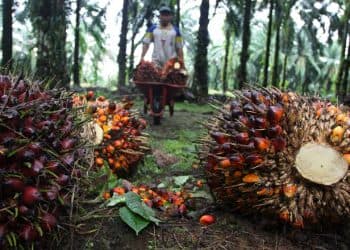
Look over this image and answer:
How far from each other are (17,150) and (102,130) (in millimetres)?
1827

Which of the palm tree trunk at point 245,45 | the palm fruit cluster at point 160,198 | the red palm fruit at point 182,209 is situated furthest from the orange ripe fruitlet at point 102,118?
the palm tree trunk at point 245,45

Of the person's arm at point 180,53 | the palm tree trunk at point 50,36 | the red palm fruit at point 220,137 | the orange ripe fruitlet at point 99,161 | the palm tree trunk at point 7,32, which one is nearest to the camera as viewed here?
the red palm fruit at point 220,137

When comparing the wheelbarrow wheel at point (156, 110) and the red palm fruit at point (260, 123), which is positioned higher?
the red palm fruit at point (260, 123)

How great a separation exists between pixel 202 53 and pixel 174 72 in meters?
7.18

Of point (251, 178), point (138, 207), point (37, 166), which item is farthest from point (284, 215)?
point (37, 166)

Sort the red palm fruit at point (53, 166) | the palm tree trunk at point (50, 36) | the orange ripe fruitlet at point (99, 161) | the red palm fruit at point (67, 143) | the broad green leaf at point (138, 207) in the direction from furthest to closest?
1. the palm tree trunk at point (50, 36)
2. the orange ripe fruitlet at point (99, 161)
3. the broad green leaf at point (138, 207)
4. the red palm fruit at point (67, 143)
5. the red palm fruit at point (53, 166)

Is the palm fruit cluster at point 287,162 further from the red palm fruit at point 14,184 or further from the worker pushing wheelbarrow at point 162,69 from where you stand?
the worker pushing wheelbarrow at point 162,69

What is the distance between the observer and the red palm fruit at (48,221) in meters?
2.07

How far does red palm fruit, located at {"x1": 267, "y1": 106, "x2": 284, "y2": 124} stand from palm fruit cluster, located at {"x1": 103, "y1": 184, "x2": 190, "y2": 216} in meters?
0.77

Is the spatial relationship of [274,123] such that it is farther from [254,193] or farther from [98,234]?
[98,234]

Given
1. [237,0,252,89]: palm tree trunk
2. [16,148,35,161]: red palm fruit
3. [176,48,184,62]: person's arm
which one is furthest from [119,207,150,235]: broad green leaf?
[237,0,252,89]: palm tree trunk

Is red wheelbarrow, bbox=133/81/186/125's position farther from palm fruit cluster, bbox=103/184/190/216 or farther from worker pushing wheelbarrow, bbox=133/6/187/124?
palm fruit cluster, bbox=103/184/190/216

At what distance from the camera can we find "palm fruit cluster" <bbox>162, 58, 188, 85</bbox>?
798 centimetres

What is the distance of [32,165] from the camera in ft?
6.77
